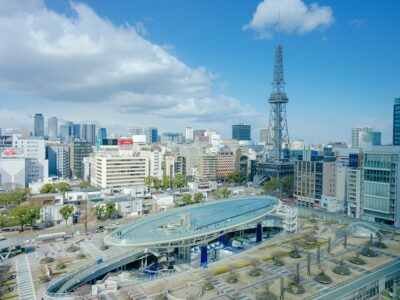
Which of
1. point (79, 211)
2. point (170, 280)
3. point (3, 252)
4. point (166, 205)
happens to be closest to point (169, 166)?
point (166, 205)

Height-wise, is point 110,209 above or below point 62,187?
below

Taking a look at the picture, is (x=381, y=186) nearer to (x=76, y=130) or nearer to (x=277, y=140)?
(x=277, y=140)

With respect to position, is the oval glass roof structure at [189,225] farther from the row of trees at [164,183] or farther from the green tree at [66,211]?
the row of trees at [164,183]

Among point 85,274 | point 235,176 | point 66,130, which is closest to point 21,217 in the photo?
point 85,274

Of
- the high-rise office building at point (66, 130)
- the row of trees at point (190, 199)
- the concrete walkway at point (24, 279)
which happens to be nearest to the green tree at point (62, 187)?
the row of trees at point (190, 199)

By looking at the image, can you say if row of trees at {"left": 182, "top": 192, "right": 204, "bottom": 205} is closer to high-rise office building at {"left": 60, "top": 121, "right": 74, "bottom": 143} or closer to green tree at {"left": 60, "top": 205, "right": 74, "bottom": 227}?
green tree at {"left": 60, "top": 205, "right": 74, "bottom": 227}

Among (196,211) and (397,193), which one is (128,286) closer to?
(196,211)
